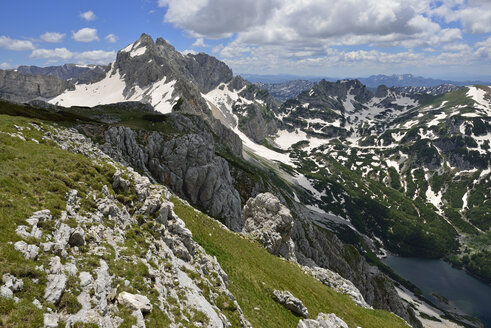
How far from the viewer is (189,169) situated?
75.8m

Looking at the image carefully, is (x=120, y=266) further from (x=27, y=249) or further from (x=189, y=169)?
(x=189, y=169)

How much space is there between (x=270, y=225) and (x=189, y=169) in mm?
33812

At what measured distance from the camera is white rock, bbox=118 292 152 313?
13947 millimetres

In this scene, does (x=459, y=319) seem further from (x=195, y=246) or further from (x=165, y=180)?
(x=195, y=246)

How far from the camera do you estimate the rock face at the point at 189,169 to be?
7031cm

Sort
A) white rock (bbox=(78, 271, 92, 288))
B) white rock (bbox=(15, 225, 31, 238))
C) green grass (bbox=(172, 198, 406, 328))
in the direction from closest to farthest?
1. white rock (bbox=(78, 271, 92, 288))
2. white rock (bbox=(15, 225, 31, 238))
3. green grass (bbox=(172, 198, 406, 328))

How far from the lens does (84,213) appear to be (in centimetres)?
1884

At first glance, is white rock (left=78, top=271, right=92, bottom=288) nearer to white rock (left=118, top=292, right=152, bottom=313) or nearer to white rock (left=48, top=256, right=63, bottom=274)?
white rock (left=48, top=256, right=63, bottom=274)

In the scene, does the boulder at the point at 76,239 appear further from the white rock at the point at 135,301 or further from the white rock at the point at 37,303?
the white rock at the point at 37,303

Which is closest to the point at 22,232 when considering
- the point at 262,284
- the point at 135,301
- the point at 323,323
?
the point at 135,301

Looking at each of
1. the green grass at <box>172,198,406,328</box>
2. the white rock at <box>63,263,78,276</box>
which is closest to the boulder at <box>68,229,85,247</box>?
the white rock at <box>63,263,78,276</box>

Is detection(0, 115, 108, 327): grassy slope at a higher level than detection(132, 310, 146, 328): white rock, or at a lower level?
higher

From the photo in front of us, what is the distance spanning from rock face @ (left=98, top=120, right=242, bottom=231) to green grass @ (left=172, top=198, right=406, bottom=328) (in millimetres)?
34700

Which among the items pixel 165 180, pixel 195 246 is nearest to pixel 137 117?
Answer: pixel 165 180
